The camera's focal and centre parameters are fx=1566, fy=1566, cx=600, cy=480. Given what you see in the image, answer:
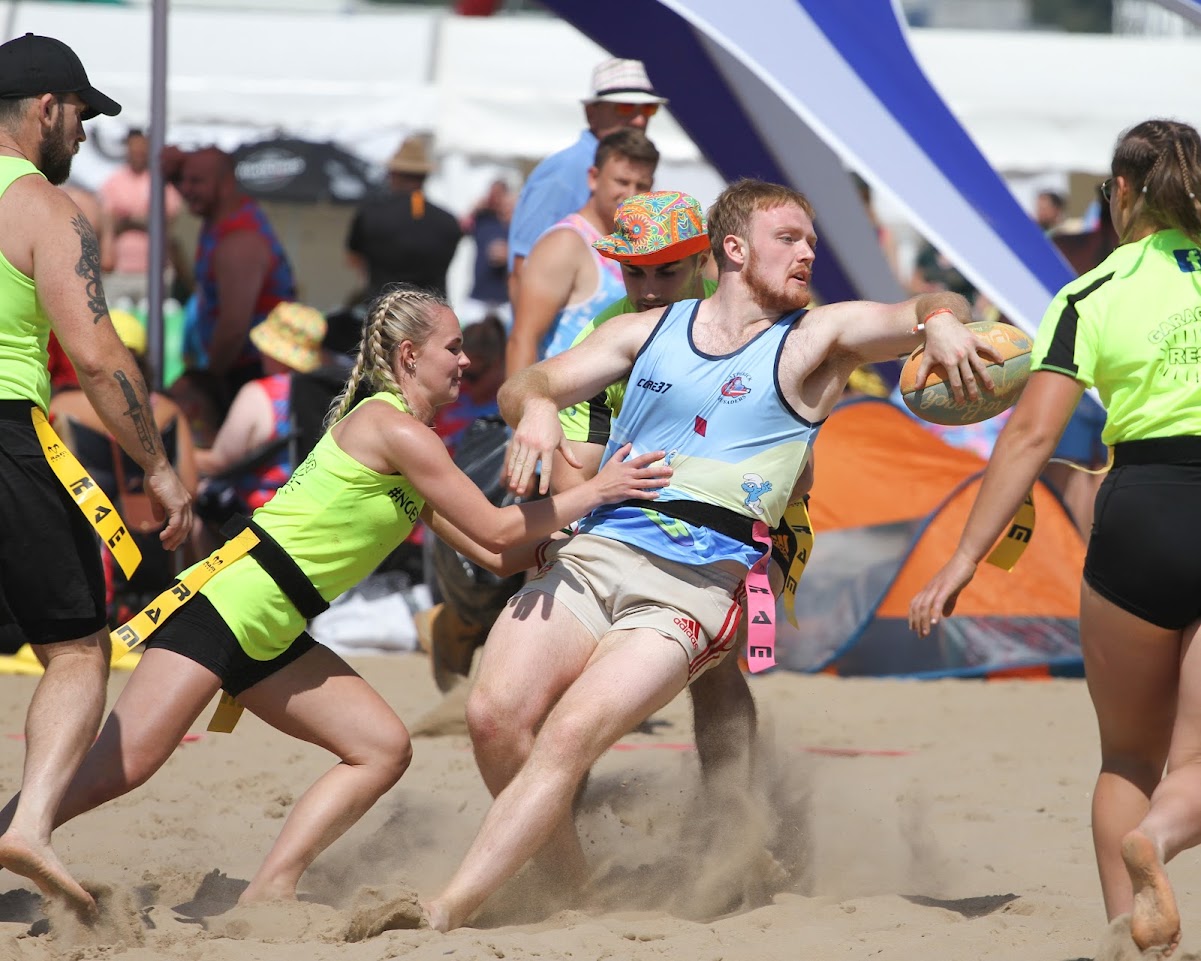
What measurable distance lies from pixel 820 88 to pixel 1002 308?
129 cm

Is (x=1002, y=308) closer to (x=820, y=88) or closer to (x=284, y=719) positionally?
(x=820, y=88)

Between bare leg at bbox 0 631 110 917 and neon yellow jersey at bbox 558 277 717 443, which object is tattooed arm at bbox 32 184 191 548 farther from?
neon yellow jersey at bbox 558 277 717 443

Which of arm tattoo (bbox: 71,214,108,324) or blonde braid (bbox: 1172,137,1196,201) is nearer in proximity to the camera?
blonde braid (bbox: 1172,137,1196,201)

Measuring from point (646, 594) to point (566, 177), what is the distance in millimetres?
3058

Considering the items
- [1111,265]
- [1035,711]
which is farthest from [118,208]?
[1111,265]

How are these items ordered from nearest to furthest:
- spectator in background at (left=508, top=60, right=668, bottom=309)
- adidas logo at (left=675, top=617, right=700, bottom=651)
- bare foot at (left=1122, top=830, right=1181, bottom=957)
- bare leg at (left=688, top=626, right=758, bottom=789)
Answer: bare foot at (left=1122, top=830, right=1181, bottom=957) → adidas logo at (left=675, top=617, right=700, bottom=651) → bare leg at (left=688, top=626, right=758, bottom=789) → spectator in background at (left=508, top=60, right=668, bottom=309)

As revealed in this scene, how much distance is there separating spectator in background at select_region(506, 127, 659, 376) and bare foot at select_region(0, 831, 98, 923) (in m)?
2.72

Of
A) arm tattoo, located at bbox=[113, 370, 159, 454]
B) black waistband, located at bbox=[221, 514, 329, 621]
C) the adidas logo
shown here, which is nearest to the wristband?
the adidas logo

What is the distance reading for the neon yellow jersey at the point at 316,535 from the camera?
398 centimetres

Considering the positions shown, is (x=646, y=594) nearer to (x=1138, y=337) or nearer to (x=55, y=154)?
(x=1138, y=337)

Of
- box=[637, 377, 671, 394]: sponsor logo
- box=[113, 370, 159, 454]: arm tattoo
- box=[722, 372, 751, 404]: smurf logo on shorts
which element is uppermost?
box=[722, 372, 751, 404]: smurf logo on shorts

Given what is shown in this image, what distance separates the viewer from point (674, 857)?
4457 millimetres

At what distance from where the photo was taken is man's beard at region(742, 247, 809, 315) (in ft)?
13.4

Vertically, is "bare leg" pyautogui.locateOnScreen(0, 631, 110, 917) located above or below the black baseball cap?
below
